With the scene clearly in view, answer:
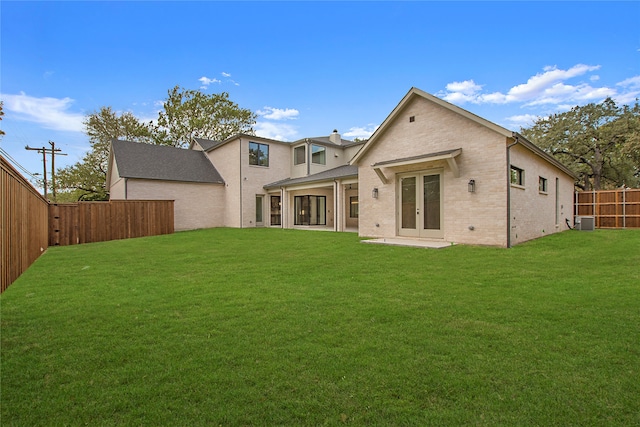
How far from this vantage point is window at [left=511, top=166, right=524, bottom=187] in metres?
10.1

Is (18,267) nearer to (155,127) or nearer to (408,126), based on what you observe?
(408,126)

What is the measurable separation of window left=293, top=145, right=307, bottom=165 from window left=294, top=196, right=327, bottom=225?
2.85 meters

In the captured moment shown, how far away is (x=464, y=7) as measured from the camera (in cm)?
1043

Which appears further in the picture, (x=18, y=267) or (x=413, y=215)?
(x=413, y=215)

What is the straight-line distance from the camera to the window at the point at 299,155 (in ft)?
70.7

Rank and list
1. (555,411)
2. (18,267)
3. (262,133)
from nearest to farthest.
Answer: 1. (555,411)
2. (18,267)
3. (262,133)

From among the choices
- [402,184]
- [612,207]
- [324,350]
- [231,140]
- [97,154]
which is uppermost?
[97,154]

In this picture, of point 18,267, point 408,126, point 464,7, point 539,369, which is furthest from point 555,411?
point 464,7

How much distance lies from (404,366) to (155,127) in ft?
115

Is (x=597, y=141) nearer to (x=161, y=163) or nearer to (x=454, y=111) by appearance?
(x=454, y=111)

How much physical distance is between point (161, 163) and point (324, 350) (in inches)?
793

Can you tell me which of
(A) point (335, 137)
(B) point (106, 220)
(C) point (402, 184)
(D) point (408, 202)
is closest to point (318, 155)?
(A) point (335, 137)

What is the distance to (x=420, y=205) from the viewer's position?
447 inches

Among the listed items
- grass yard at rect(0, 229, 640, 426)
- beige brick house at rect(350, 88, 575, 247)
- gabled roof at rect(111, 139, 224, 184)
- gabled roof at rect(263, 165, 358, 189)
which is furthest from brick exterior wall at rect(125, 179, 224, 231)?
grass yard at rect(0, 229, 640, 426)
